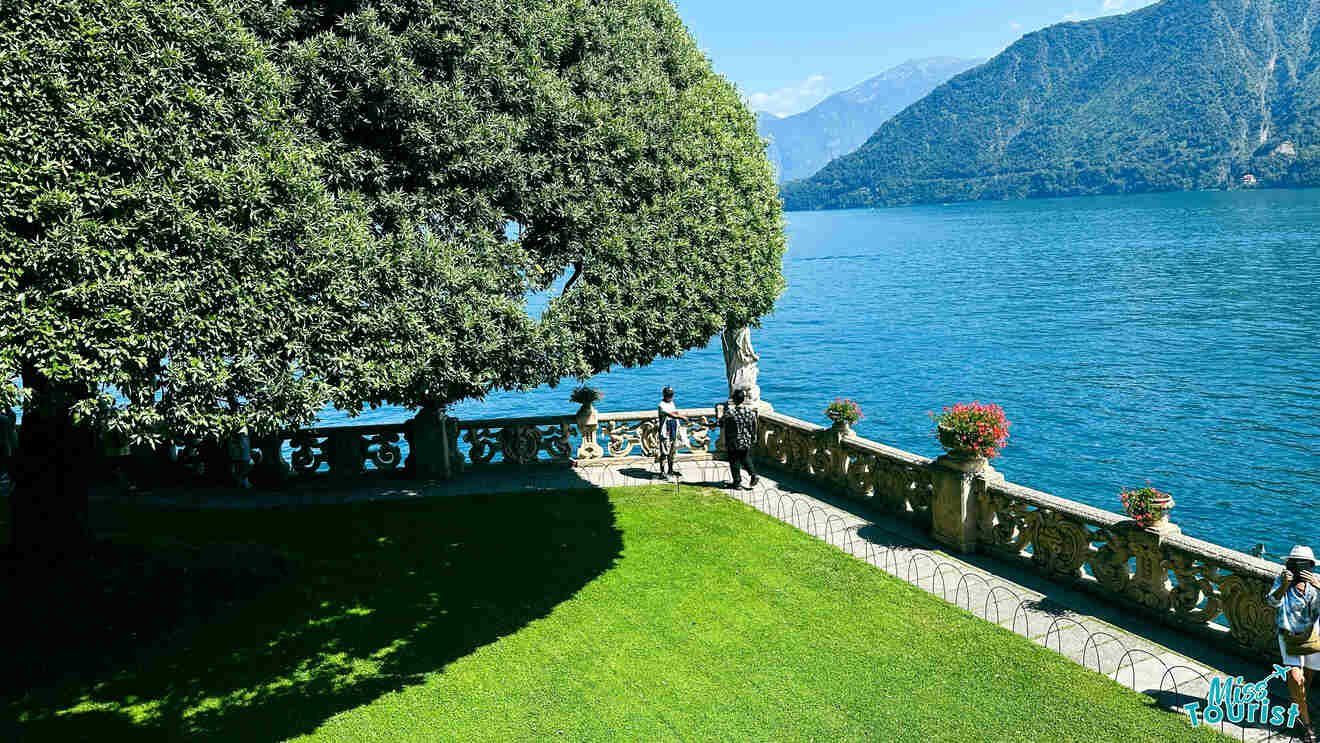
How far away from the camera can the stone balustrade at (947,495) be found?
9445mm

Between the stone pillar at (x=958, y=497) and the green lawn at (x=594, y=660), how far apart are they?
5.03 feet

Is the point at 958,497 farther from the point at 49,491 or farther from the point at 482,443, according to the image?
the point at 49,491

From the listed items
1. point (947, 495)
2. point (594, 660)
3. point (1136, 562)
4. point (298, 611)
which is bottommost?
point (594, 660)

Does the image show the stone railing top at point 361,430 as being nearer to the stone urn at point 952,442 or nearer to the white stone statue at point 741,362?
the white stone statue at point 741,362

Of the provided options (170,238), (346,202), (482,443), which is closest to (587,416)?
(482,443)

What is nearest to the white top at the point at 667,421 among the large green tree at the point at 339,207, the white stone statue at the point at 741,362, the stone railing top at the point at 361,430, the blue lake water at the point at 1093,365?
the white stone statue at the point at 741,362

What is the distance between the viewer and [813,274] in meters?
95.0

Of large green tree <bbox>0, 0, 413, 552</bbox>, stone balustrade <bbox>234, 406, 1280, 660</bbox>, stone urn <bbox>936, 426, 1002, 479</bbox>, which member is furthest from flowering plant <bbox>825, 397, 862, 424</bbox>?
large green tree <bbox>0, 0, 413, 552</bbox>

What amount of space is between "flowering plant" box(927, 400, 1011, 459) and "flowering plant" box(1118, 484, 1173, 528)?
2201 millimetres

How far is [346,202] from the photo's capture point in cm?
824

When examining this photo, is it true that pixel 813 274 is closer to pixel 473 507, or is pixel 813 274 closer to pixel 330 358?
pixel 473 507

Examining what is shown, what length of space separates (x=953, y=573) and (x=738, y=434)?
5.09 m

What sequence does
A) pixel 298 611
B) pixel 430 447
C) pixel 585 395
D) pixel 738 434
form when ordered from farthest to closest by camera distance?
pixel 585 395 → pixel 430 447 → pixel 738 434 → pixel 298 611

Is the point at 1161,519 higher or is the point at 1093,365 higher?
the point at 1161,519
